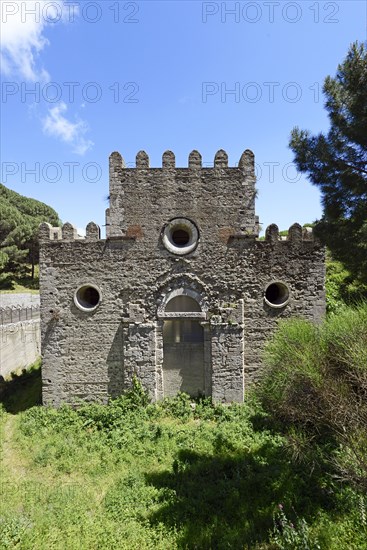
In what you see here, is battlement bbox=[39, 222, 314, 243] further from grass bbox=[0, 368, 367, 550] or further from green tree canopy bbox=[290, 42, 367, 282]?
grass bbox=[0, 368, 367, 550]

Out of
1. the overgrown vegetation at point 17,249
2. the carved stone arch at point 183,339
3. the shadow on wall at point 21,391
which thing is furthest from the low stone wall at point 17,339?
the overgrown vegetation at point 17,249

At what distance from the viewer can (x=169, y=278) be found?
11086mm

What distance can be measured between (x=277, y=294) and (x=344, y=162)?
553 cm

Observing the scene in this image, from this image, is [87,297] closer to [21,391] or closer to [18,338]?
[21,391]

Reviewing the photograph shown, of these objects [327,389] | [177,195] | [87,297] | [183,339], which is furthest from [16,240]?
[327,389]

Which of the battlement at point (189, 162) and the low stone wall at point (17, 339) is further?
the low stone wall at point (17, 339)

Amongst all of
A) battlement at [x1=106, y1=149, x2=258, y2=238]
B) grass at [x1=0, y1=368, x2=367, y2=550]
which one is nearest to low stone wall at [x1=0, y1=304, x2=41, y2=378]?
grass at [x1=0, y1=368, x2=367, y2=550]

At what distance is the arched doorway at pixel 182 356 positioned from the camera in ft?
36.9

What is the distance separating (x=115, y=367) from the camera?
11.2 m

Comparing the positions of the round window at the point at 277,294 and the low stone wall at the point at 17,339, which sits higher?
the round window at the point at 277,294

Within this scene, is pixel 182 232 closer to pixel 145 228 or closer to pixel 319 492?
pixel 145 228

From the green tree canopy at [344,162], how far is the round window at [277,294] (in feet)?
10.2

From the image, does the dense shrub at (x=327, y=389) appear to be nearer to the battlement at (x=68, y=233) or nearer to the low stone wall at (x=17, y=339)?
the battlement at (x=68, y=233)

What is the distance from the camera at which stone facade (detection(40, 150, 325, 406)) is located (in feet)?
36.5
